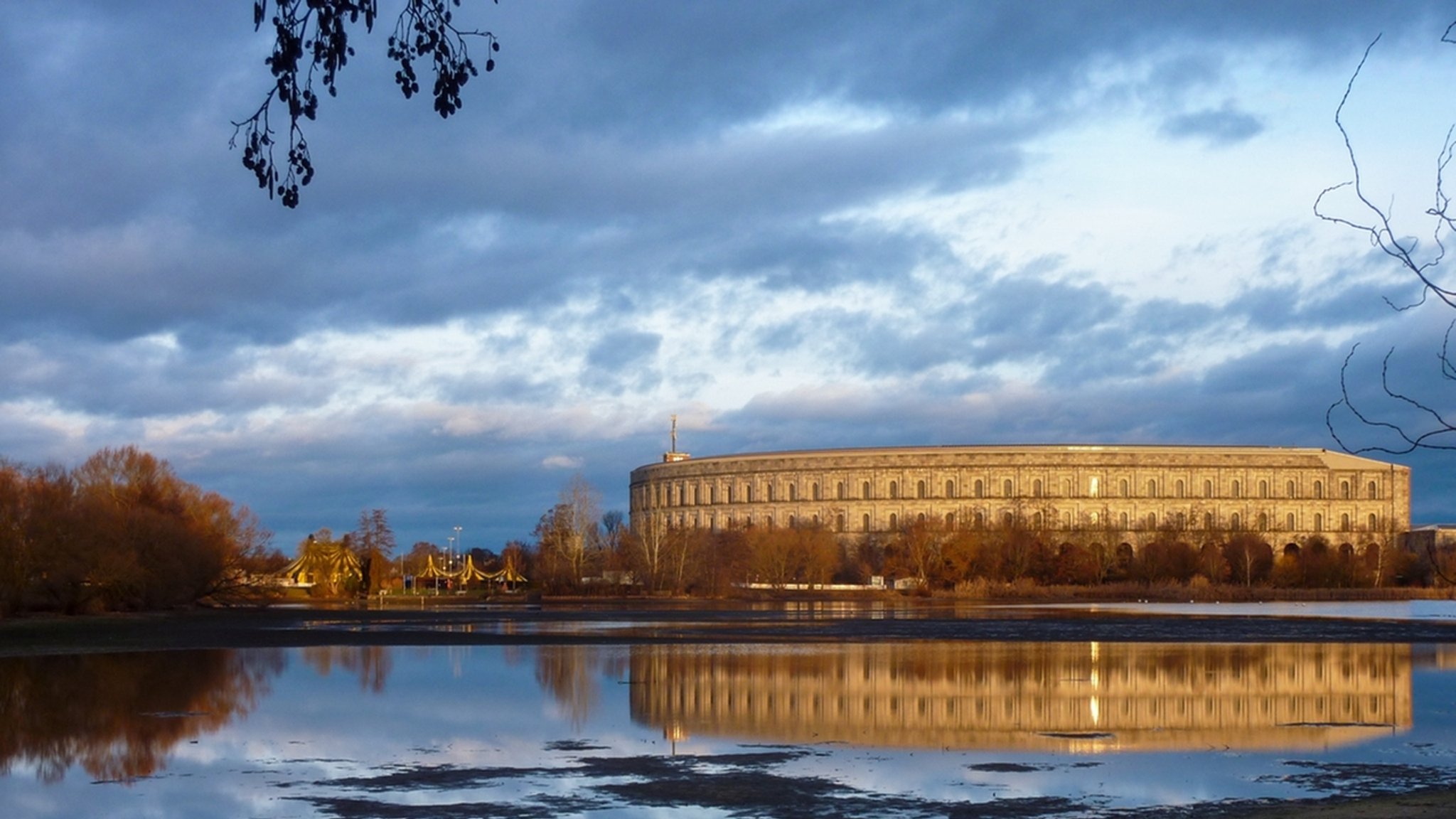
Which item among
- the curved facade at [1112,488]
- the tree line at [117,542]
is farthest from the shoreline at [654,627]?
the curved facade at [1112,488]

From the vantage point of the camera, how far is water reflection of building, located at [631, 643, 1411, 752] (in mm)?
17609

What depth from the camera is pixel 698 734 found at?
17.5 m

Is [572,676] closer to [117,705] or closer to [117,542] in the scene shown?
[117,705]

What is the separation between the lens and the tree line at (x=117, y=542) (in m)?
47.3

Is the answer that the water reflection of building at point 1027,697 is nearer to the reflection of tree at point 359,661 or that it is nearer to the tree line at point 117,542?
the reflection of tree at point 359,661

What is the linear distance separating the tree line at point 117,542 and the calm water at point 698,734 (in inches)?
775

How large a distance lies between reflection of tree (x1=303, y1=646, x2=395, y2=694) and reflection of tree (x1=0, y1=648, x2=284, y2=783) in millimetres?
829

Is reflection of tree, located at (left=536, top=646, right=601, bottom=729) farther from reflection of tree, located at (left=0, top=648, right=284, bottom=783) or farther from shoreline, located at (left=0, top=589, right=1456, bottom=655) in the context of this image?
reflection of tree, located at (left=0, top=648, right=284, bottom=783)

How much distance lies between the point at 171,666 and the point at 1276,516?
129 m

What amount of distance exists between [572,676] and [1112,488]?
12016cm

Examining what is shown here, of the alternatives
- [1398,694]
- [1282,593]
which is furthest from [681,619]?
[1282,593]

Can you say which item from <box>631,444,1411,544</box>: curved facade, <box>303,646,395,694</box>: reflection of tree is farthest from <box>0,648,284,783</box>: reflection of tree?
<box>631,444,1411,544</box>: curved facade

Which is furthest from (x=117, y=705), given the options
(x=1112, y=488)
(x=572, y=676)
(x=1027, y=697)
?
(x=1112, y=488)

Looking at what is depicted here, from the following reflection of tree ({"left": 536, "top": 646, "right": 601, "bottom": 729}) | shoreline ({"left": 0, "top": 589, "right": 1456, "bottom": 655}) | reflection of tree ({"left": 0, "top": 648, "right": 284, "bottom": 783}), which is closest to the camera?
reflection of tree ({"left": 0, "top": 648, "right": 284, "bottom": 783})
